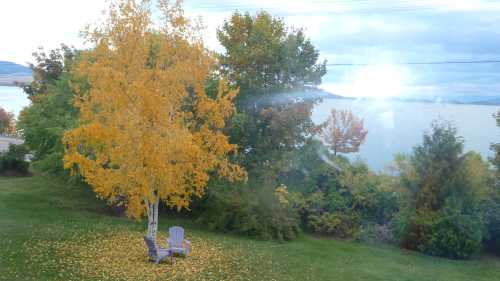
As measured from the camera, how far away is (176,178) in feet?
31.3

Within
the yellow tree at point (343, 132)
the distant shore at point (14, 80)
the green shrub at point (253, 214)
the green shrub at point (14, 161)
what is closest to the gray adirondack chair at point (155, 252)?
the green shrub at point (253, 214)

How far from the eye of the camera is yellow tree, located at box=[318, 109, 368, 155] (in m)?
31.6

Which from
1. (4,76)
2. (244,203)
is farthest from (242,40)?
(4,76)

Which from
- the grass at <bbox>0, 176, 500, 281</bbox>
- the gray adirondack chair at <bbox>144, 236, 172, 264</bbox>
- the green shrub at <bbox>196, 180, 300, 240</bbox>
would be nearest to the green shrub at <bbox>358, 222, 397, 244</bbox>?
the grass at <bbox>0, 176, 500, 281</bbox>

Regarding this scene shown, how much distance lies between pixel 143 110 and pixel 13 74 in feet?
88.6

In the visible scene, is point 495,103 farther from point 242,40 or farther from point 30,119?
point 30,119

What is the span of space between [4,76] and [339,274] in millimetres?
29556

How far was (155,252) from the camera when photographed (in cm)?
977

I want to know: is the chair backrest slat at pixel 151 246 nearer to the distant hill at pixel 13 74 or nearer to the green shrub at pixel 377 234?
the green shrub at pixel 377 234

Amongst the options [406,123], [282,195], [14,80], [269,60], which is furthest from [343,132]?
[14,80]

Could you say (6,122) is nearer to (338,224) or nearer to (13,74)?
(13,74)

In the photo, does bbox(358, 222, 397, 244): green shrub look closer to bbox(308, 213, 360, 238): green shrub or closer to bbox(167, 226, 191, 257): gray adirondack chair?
bbox(308, 213, 360, 238): green shrub

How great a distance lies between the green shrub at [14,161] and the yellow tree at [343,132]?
57.2ft

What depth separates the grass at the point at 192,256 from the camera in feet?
29.9
